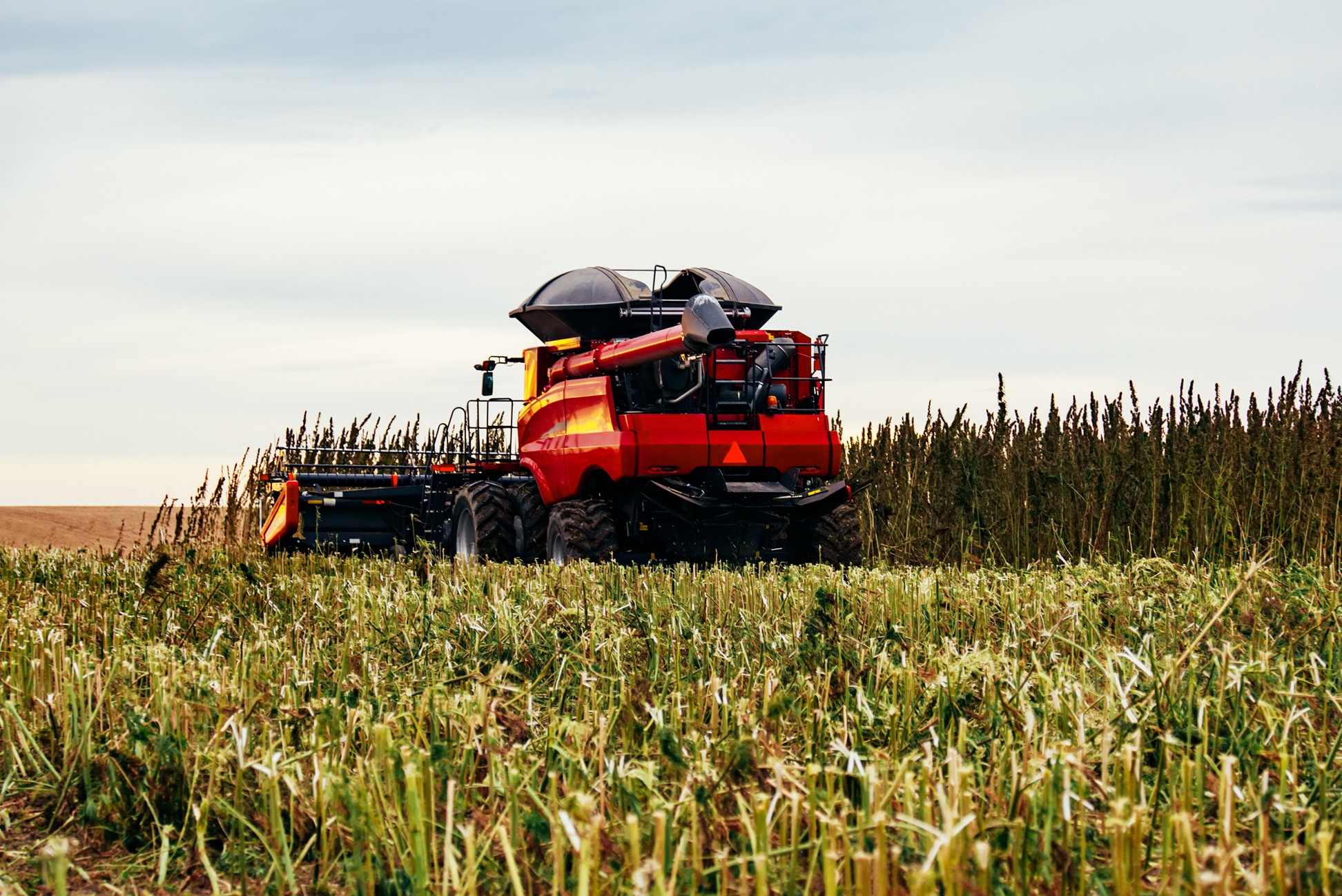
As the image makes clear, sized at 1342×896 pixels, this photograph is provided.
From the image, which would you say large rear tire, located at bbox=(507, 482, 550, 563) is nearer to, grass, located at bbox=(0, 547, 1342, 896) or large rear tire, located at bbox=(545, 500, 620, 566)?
large rear tire, located at bbox=(545, 500, 620, 566)

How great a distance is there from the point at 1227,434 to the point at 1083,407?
1.80 meters

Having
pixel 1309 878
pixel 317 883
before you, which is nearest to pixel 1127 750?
pixel 1309 878

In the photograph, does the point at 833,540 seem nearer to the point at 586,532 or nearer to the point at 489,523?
the point at 586,532

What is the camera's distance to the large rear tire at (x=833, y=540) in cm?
1151

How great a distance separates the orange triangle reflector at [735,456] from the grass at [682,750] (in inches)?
201

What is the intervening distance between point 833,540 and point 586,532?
239 cm

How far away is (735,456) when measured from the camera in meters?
11.1

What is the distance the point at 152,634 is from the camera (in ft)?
18.9

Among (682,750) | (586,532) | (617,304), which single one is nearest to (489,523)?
(586,532)

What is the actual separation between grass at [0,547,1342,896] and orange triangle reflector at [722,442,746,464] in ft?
16.7

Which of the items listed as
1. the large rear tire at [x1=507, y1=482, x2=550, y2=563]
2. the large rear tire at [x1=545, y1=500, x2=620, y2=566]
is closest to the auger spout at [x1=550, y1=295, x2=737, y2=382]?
the large rear tire at [x1=545, y1=500, x2=620, y2=566]

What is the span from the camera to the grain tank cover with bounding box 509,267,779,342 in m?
12.7

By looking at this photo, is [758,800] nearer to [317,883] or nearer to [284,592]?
[317,883]

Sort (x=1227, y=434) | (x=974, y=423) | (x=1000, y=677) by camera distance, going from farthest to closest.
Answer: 1. (x=974, y=423)
2. (x=1227, y=434)
3. (x=1000, y=677)
